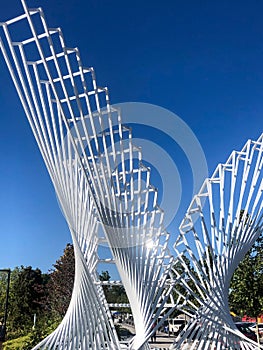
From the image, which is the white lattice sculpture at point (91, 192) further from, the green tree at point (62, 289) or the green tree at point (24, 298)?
the green tree at point (24, 298)

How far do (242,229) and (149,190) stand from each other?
3.85 metres

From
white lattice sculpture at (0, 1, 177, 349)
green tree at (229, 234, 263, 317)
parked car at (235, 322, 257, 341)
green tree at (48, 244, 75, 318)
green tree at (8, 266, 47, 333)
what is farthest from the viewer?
green tree at (8, 266, 47, 333)

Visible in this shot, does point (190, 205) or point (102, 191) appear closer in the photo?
point (102, 191)

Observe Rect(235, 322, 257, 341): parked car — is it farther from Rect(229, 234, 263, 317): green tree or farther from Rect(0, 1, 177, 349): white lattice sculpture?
Rect(0, 1, 177, 349): white lattice sculpture

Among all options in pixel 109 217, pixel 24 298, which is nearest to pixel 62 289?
pixel 24 298

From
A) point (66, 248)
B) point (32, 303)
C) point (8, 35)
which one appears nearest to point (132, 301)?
point (8, 35)

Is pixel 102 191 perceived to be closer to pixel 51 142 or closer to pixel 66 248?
pixel 51 142

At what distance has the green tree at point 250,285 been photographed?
2047 cm

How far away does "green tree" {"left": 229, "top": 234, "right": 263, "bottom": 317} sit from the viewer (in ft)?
67.2

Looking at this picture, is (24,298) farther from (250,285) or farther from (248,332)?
(250,285)

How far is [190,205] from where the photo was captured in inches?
543

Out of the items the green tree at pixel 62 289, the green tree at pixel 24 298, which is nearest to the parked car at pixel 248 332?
the green tree at pixel 62 289

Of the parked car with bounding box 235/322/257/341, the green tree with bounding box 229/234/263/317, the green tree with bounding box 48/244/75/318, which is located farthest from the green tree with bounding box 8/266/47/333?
the green tree with bounding box 229/234/263/317

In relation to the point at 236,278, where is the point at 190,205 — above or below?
above
